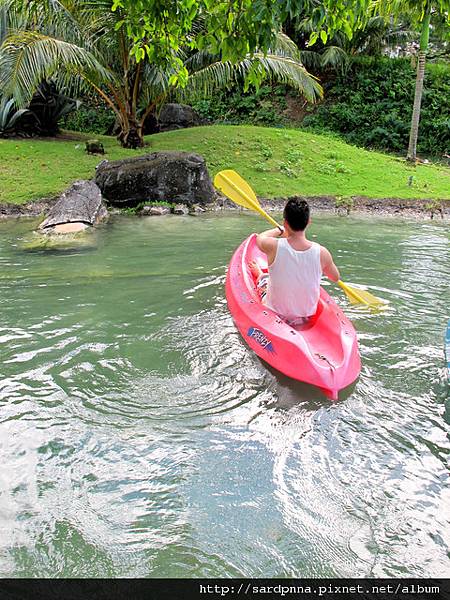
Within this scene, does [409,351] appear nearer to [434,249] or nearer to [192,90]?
[434,249]

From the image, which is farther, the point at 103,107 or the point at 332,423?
the point at 103,107

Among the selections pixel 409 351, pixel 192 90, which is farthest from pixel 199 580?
pixel 192 90

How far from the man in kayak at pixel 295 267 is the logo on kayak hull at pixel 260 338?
0.28m

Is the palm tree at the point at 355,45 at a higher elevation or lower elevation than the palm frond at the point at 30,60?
higher

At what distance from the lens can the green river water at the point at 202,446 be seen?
2.65m

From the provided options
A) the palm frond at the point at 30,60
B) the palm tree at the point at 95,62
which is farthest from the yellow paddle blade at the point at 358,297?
the palm frond at the point at 30,60

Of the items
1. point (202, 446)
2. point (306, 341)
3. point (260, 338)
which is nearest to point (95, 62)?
point (260, 338)

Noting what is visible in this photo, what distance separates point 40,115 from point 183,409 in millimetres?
11992

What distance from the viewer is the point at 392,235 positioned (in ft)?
31.2

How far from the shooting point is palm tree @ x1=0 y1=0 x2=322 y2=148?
10.2 metres

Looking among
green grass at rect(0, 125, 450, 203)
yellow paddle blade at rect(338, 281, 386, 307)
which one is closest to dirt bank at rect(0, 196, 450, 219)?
green grass at rect(0, 125, 450, 203)

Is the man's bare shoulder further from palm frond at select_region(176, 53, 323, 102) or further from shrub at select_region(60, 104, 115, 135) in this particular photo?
shrub at select_region(60, 104, 115, 135)

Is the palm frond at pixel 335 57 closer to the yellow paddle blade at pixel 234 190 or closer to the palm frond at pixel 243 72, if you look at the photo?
the palm frond at pixel 243 72

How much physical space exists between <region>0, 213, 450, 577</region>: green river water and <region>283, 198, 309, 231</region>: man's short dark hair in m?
1.16
